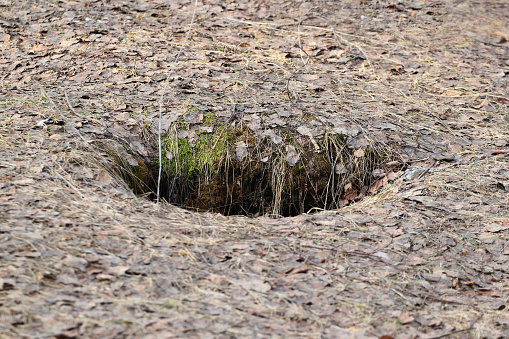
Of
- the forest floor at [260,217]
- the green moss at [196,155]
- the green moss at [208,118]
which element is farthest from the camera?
the green moss at [208,118]

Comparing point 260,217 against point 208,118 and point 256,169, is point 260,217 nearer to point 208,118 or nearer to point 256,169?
point 256,169

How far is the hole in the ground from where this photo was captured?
3.90 metres

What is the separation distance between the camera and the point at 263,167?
391 centimetres

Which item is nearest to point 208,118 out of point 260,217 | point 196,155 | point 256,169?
point 196,155

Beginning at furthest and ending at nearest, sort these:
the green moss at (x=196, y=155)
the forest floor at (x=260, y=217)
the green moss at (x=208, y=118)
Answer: the green moss at (x=208, y=118)
the green moss at (x=196, y=155)
the forest floor at (x=260, y=217)

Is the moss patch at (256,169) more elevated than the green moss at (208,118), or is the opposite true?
the green moss at (208,118)

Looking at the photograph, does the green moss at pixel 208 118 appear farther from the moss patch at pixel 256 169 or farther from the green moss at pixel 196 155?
the green moss at pixel 196 155

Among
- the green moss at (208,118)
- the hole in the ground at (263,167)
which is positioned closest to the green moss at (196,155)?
the hole in the ground at (263,167)

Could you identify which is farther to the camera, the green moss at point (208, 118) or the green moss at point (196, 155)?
the green moss at point (208, 118)

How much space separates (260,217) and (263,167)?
54cm

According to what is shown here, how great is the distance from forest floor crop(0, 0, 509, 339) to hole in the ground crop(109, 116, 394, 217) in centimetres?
19

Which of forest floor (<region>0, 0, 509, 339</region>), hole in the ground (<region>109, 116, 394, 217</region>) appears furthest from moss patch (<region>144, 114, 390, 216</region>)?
forest floor (<region>0, 0, 509, 339</region>)

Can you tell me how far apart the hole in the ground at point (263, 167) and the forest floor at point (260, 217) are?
0.62 ft

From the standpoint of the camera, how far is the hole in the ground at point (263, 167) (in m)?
3.90
